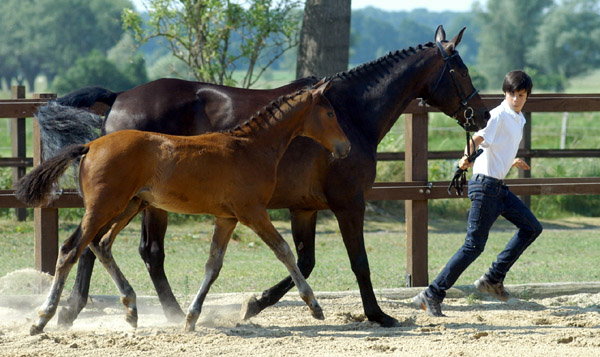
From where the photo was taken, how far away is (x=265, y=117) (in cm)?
503

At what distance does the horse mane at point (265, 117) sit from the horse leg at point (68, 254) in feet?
3.53

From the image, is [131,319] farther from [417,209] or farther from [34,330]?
[417,209]

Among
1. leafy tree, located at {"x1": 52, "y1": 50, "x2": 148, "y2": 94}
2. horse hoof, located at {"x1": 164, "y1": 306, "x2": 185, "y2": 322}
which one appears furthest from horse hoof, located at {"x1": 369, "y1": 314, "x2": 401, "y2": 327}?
leafy tree, located at {"x1": 52, "y1": 50, "x2": 148, "y2": 94}

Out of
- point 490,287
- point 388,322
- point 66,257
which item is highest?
point 66,257

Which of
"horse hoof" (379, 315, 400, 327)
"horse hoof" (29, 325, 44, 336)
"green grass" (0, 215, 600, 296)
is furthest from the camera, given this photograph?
"green grass" (0, 215, 600, 296)

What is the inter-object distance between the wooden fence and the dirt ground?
46 centimetres

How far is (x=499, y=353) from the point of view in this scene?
14.1ft

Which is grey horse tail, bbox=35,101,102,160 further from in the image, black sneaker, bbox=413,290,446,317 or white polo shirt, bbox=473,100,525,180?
white polo shirt, bbox=473,100,525,180

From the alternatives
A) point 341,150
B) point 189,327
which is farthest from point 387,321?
point 189,327

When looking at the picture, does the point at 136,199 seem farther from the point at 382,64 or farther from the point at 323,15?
the point at 323,15

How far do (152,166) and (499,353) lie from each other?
230 cm

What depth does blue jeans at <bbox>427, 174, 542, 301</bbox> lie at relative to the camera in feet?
17.7

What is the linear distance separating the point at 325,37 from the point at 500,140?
673 cm

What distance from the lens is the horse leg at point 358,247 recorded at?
17.2 feet
